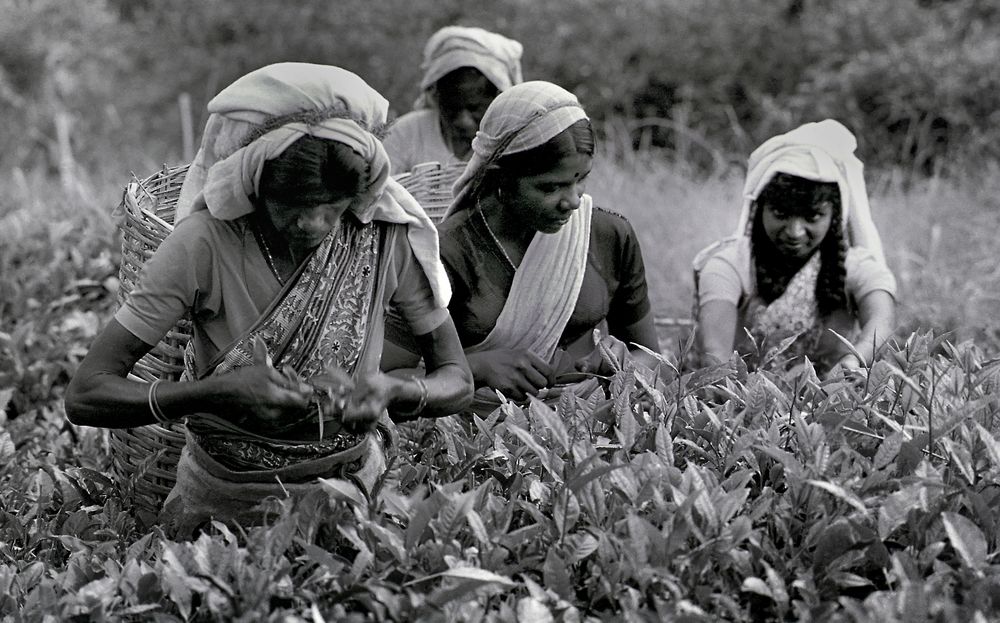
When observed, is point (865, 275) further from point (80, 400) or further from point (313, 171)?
point (80, 400)

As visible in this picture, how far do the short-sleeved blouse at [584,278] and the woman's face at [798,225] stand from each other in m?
0.60

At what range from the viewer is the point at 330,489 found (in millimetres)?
2156

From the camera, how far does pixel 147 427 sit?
9.93 ft

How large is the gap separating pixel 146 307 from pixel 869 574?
4.80ft

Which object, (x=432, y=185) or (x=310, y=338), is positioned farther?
(x=432, y=185)

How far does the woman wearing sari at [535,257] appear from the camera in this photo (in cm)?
311

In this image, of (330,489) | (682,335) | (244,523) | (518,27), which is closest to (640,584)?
(330,489)

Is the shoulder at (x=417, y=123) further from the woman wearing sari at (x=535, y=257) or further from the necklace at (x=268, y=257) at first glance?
the necklace at (x=268, y=257)

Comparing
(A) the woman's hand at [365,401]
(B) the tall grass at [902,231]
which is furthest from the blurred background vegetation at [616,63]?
(A) the woman's hand at [365,401]

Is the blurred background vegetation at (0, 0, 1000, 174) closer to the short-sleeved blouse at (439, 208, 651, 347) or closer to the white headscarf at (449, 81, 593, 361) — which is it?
the short-sleeved blouse at (439, 208, 651, 347)

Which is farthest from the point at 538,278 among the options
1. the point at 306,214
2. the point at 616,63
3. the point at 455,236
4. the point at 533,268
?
the point at 616,63

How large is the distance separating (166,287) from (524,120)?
1.18 m

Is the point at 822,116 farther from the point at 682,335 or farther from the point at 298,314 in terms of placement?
the point at 298,314

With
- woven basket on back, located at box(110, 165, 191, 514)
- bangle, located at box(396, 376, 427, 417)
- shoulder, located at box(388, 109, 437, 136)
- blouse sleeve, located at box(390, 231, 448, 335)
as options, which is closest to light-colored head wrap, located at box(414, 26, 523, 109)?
shoulder, located at box(388, 109, 437, 136)
